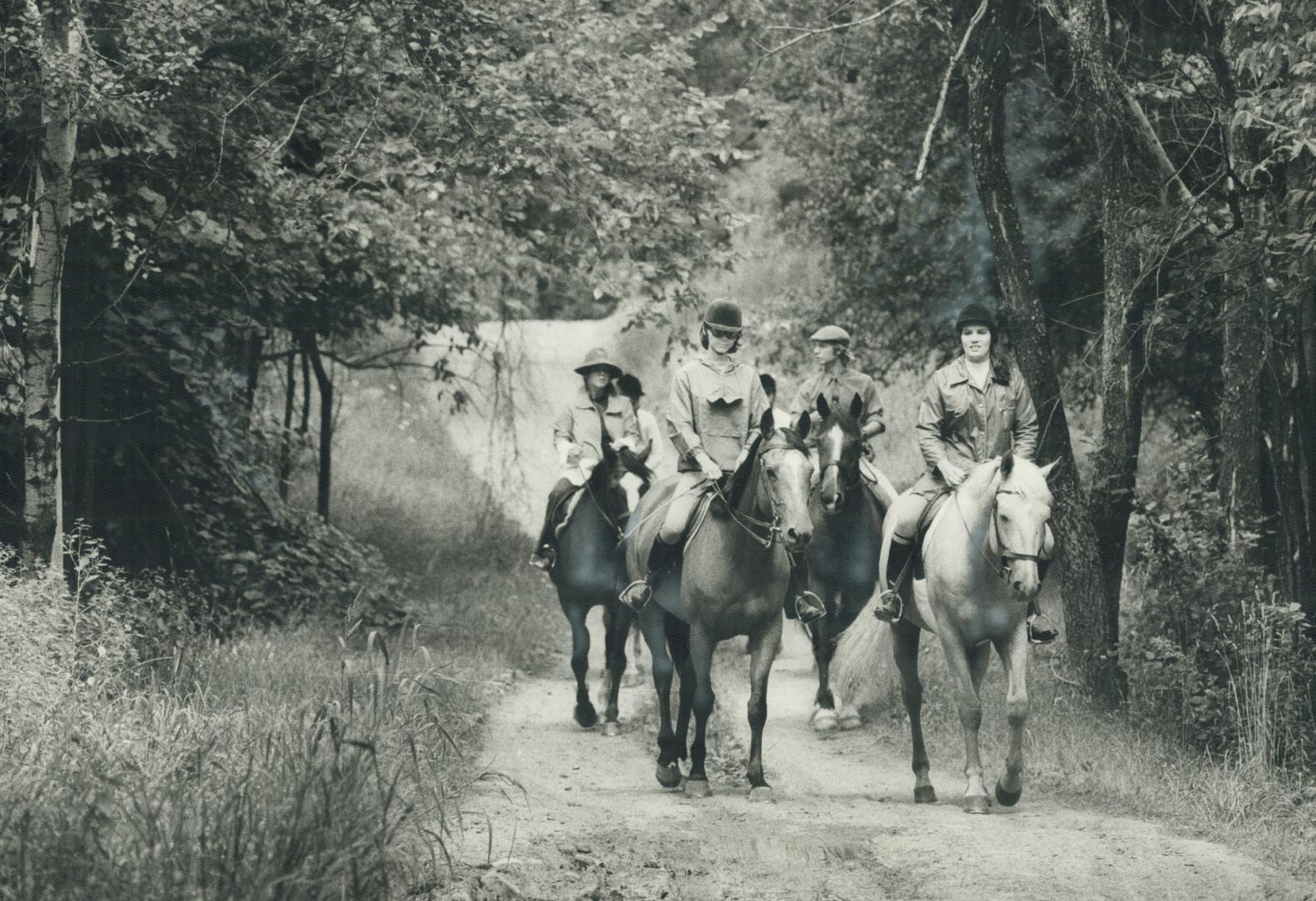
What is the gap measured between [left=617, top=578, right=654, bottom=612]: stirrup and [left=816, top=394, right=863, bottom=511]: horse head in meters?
1.63

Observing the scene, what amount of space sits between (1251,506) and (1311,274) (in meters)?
2.74

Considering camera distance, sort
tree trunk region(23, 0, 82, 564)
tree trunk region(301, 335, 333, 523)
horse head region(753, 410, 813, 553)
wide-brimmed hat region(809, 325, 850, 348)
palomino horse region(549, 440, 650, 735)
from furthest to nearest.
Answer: tree trunk region(301, 335, 333, 523), wide-brimmed hat region(809, 325, 850, 348), palomino horse region(549, 440, 650, 735), tree trunk region(23, 0, 82, 564), horse head region(753, 410, 813, 553)

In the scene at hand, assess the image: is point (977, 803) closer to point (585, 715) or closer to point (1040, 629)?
point (1040, 629)

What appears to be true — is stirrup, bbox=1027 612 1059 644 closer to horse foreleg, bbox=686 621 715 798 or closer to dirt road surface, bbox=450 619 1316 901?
dirt road surface, bbox=450 619 1316 901

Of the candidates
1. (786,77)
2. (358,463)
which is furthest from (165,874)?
(358,463)

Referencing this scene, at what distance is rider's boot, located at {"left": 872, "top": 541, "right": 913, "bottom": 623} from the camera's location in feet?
31.9

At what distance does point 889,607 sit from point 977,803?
58.0 inches

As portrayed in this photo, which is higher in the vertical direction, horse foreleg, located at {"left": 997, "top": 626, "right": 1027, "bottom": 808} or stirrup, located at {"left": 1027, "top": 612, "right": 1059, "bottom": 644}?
stirrup, located at {"left": 1027, "top": 612, "right": 1059, "bottom": 644}

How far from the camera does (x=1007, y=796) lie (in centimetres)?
864

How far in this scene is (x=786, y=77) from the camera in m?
19.4

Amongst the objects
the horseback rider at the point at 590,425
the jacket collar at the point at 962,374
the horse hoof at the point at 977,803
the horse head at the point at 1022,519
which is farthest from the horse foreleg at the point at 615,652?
the horse head at the point at 1022,519

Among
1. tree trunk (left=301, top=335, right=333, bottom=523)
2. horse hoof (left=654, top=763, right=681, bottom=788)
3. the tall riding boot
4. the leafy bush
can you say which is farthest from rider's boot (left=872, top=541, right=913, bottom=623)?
tree trunk (left=301, top=335, right=333, bottom=523)

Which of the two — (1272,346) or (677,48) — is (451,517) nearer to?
(677,48)

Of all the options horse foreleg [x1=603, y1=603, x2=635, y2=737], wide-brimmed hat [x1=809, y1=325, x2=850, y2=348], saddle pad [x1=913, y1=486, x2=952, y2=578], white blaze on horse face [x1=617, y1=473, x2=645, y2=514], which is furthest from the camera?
wide-brimmed hat [x1=809, y1=325, x2=850, y2=348]
